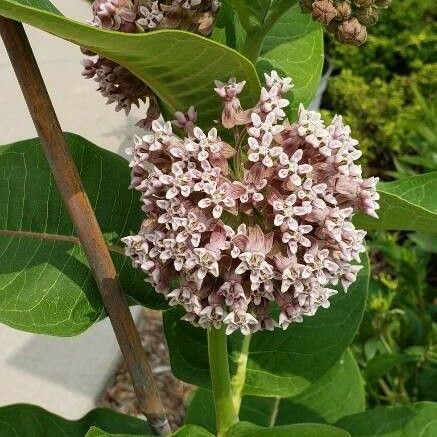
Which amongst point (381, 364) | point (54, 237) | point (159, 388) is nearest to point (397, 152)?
point (159, 388)

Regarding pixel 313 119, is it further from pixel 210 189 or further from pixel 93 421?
pixel 93 421

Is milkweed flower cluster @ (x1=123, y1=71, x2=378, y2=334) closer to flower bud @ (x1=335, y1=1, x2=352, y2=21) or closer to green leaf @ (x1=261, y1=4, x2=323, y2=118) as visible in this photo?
flower bud @ (x1=335, y1=1, x2=352, y2=21)

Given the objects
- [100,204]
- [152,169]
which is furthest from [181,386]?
[152,169]

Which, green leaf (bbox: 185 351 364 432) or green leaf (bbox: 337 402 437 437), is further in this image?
green leaf (bbox: 185 351 364 432)

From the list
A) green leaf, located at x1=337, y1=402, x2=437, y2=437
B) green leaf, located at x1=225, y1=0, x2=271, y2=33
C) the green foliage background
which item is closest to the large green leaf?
green leaf, located at x1=225, y1=0, x2=271, y2=33

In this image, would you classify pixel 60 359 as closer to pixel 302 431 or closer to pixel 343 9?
pixel 302 431

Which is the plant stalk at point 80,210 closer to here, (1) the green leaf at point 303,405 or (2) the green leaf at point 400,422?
(2) the green leaf at point 400,422
